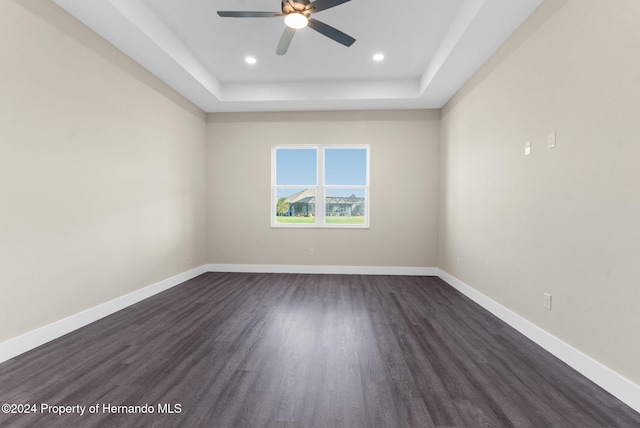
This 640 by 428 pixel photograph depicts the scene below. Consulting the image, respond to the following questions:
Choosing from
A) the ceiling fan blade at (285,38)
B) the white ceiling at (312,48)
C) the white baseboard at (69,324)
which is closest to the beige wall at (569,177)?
the white ceiling at (312,48)

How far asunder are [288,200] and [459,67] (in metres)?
3.30

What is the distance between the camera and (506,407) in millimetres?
1589

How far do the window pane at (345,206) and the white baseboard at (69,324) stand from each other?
9.46 ft

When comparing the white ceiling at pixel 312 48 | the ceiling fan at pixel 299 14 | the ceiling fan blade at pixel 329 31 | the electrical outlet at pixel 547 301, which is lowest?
the electrical outlet at pixel 547 301

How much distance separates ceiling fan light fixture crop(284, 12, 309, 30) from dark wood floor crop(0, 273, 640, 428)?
9.24ft

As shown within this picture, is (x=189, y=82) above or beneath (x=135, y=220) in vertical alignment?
above

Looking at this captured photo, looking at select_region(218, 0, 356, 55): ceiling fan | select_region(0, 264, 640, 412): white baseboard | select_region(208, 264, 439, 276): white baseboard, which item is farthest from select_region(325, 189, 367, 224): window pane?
select_region(218, 0, 356, 55): ceiling fan

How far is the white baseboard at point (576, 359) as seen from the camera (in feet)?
5.32

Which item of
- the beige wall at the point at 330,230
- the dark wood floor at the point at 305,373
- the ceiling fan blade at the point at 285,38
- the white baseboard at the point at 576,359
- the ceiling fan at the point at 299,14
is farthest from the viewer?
the beige wall at the point at 330,230

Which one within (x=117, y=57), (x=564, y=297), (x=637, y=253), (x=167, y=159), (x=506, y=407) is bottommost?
(x=506, y=407)

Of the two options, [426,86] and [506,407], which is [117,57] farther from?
[506,407]

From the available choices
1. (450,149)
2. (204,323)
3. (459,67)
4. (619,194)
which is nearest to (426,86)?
(459,67)

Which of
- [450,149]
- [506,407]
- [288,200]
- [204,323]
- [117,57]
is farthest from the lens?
[288,200]

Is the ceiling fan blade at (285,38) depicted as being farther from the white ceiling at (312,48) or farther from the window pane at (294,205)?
the window pane at (294,205)
